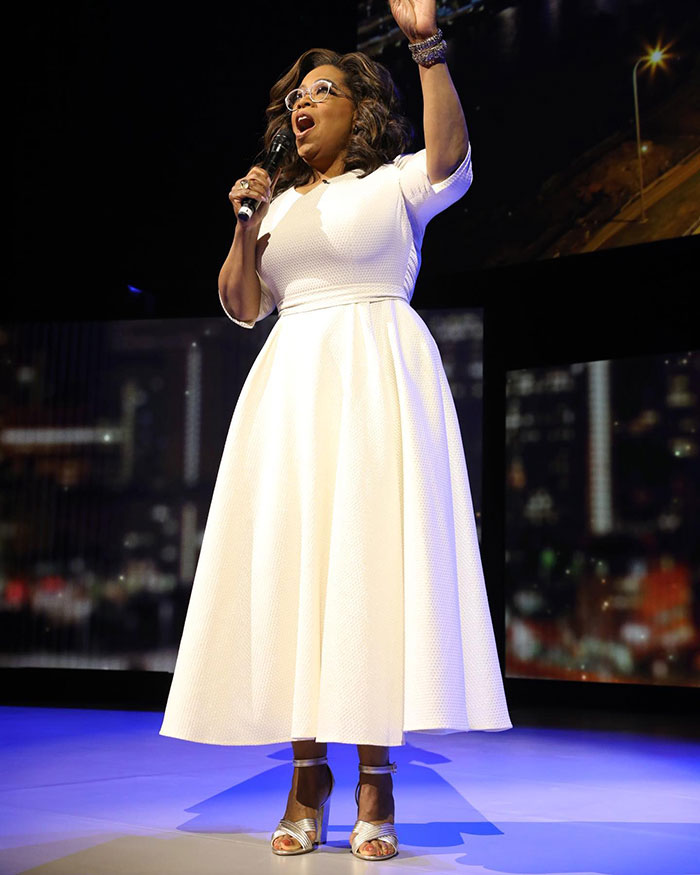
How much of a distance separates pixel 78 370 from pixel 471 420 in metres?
1.75

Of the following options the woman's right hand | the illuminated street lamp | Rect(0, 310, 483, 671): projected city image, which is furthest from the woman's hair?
Rect(0, 310, 483, 671): projected city image

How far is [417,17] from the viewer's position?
1.47 m

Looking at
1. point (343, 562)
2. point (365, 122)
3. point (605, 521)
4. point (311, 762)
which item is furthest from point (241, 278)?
point (605, 521)

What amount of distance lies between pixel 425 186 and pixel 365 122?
22cm

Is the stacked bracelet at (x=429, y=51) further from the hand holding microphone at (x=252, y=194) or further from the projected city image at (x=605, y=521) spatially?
the projected city image at (x=605, y=521)

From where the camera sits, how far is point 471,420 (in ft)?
13.1

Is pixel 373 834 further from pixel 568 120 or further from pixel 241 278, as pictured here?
pixel 568 120

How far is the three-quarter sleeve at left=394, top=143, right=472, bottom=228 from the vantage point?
61.2 inches

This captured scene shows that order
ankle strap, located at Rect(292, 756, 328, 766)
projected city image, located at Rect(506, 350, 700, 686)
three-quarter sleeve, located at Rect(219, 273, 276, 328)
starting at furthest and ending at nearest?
projected city image, located at Rect(506, 350, 700, 686) < three-quarter sleeve, located at Rect(219, 273, 276, 328) < ankle strap, located at Rect(292, 756, 328, 766)

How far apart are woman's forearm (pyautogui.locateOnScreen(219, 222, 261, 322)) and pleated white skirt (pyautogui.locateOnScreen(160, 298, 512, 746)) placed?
0.46 ft

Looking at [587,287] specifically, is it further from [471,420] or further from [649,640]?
[649,640]

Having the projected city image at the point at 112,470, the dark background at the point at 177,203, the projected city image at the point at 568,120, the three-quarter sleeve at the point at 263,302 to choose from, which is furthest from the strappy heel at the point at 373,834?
the projected city image at the point at 112,470

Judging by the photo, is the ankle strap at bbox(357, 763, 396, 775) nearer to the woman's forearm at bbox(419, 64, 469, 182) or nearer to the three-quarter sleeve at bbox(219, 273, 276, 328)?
the three-quarter sleeve at bbox(219, 273, 276, 328)

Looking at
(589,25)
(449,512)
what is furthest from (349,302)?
(589,25)
